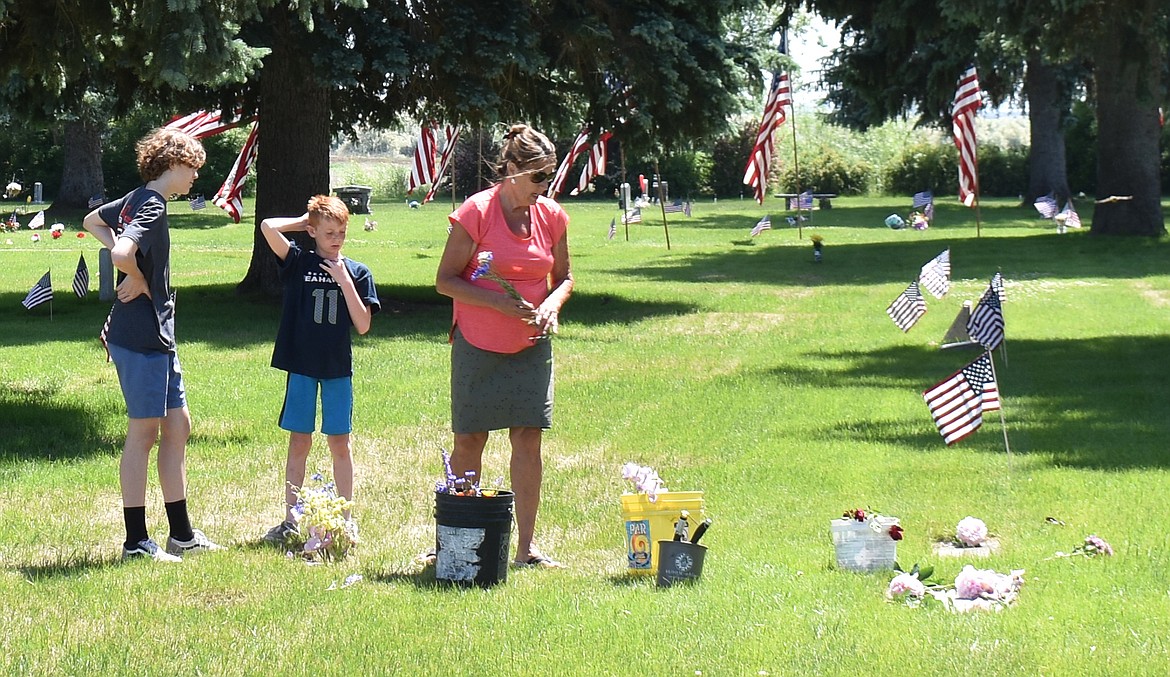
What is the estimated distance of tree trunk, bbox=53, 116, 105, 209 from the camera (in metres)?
47.4

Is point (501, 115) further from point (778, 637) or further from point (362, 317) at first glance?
point (778, 637)

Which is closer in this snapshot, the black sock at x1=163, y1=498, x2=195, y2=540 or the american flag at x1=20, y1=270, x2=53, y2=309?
the black sock at x1=163, y1=498, x2=195, y2=540

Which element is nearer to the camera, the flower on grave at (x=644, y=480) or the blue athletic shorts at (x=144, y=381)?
the flower on grave at (x=644, y=480)

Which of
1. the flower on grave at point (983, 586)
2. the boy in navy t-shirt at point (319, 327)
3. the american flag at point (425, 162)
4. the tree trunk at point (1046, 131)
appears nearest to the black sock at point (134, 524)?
the boy in navy t-shirt at point (319, 327)

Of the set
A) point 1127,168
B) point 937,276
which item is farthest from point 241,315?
point 1127,168

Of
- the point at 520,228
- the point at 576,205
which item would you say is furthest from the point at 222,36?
the point at 576,205

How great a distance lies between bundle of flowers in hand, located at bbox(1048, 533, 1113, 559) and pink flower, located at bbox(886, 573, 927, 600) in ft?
3.62

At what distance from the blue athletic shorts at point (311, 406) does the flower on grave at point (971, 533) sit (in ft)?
9.77

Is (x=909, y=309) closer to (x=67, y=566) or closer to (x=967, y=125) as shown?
(x=67, y=566)

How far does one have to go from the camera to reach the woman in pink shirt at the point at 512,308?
6.77 meters

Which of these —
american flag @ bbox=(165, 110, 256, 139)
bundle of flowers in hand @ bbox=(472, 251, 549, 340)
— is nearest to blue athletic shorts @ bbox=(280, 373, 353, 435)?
bundle of flowers in hand @ bbox=(472, 251, 549, 340)

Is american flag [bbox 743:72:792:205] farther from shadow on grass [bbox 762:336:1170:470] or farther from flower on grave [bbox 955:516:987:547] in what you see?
flower on grave [bbox 955:516:987:547]

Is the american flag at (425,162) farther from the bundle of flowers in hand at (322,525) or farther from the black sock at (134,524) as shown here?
the black sock at (134,524)

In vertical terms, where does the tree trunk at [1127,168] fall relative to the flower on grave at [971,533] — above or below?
above
